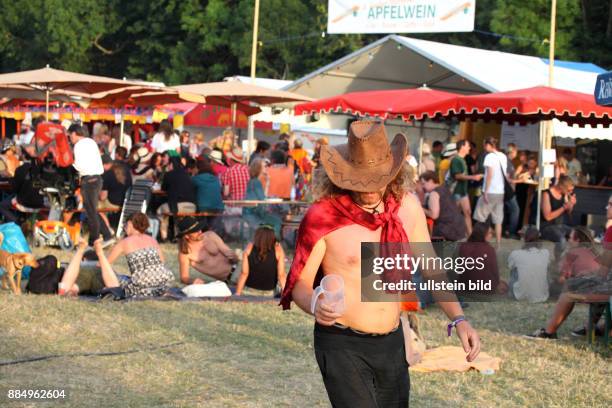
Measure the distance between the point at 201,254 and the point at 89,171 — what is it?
2.97m

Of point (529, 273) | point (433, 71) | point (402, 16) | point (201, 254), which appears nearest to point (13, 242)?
point (201, 254)

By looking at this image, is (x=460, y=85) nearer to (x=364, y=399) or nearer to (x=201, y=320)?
(x=201, y=320)

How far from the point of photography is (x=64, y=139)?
14.4 m

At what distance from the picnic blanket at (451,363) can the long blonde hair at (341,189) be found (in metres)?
3.78

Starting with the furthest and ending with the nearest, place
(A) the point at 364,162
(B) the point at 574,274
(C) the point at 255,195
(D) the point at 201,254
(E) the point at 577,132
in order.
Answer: (E) the point at 577,132 < (C) the point at 255,195 < (D) the point at 201,254 < (B) the point at 574,274 < (A) the point at 364,162

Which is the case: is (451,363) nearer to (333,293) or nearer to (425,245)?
(425,245)

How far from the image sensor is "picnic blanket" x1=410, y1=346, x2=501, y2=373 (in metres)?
7.66

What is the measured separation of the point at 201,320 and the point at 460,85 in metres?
15.5

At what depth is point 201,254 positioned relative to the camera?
11.6 meters

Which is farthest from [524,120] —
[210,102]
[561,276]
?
[561,276]

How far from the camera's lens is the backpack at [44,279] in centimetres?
1027

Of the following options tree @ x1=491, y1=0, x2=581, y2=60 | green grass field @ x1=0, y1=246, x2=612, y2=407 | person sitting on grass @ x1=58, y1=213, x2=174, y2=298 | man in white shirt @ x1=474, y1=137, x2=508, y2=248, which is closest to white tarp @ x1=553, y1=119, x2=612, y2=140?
man in white shirt @ x1=474, y1=137, x2=508, y2=248

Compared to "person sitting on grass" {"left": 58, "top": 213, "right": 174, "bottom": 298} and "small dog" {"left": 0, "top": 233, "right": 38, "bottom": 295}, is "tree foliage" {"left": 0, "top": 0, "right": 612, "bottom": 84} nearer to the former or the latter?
"person sitting on grass" {"left": 58, "top": 213, "right": 174, "bottom": 298}

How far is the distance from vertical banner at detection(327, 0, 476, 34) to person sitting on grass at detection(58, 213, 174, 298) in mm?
13865
